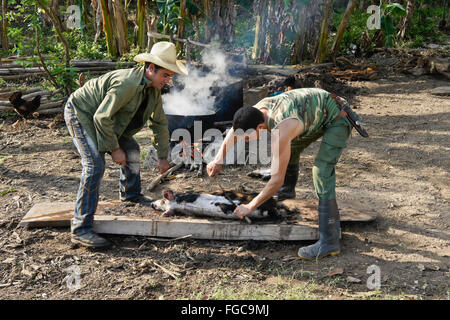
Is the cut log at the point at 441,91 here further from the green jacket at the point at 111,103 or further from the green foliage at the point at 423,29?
the green jacket at the point at 111,103

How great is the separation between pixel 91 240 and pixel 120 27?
8.35 meters

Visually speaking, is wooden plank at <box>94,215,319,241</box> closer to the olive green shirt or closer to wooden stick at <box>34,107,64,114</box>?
the olive green shirt

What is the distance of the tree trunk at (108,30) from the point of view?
444 inches

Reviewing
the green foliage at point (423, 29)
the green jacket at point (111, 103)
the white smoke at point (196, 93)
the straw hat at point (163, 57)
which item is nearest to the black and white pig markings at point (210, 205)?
the green jacket at point (111, 103)

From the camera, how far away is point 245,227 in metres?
4.55

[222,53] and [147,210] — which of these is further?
Result: [222,53]

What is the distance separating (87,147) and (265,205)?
1.90 meters

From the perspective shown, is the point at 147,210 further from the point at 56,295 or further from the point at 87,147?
the point at 56,295

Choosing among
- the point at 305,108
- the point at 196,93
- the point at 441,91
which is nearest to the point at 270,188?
the point at 305,108

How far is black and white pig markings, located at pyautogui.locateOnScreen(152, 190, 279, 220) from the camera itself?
184 inches

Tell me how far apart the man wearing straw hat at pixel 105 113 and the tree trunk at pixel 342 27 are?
7.65m

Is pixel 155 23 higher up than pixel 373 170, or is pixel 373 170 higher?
pixel 155 23

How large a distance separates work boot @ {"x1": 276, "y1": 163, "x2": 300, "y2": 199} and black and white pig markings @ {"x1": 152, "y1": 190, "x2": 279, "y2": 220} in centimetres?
39

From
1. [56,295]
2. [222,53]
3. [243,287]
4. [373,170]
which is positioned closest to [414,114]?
[373,170]
